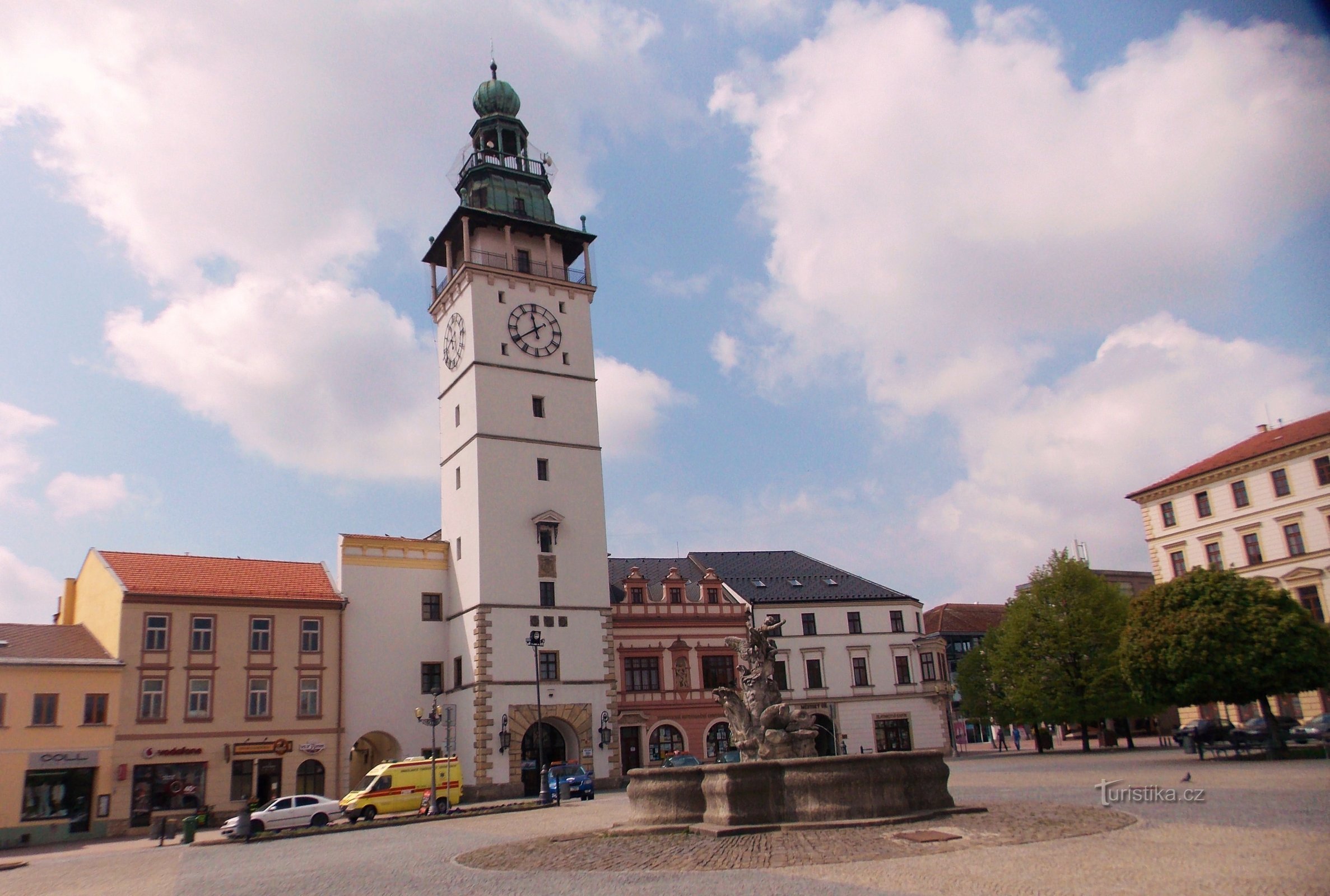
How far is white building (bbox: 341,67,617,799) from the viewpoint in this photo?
143 feet

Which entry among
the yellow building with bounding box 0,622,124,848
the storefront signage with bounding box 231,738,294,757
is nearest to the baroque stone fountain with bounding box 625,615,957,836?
the storefront signage with bounding box 231,738,294,757

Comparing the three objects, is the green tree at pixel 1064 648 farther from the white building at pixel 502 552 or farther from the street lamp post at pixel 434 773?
the street lamp post at pixel 434 773

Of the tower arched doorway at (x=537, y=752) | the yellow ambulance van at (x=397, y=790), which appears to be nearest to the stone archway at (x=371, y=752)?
the tower arched doorway at (x=537, y=752)

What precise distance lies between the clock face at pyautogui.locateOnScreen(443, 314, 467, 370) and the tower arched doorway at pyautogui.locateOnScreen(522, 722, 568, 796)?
1816 cm

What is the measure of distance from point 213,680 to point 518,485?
15.0m

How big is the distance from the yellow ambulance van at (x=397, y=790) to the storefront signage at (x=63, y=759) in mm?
9957

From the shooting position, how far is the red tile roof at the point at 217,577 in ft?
133

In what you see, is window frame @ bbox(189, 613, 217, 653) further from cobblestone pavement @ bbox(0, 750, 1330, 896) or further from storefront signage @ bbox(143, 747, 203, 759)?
cobblestone pavement @ bbox(0, 750, 1330, 896)

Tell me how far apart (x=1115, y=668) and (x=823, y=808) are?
3645cm

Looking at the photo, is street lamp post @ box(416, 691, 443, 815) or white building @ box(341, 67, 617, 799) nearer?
street lamp post @ box(416, 691, 443, 815)

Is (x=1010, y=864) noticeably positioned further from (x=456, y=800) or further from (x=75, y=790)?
(x=75, y=790)

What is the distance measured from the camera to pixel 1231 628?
108 feet

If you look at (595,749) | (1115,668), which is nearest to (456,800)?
(595,749)

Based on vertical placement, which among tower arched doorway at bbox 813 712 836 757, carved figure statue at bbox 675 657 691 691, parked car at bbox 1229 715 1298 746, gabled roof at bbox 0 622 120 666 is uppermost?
gabled roof at bbox 0 622 120 666
